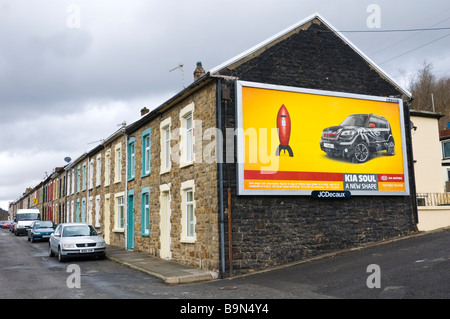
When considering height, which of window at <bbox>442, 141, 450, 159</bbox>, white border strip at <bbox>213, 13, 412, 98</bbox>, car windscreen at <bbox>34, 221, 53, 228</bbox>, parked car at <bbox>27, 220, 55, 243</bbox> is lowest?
parked car at <bbox>27, 220, 55, 243</bbox>

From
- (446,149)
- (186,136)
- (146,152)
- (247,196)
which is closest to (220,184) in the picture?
(247,196)

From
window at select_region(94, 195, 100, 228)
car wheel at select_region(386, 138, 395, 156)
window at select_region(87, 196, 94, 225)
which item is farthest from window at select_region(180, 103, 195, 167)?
window at select_region(87, 196, 94, 225)

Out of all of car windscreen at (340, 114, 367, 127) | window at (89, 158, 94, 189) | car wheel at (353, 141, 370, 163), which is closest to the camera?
car wheel at (353, 141, 370, 163)

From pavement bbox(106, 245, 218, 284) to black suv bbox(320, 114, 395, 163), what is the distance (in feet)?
19.9

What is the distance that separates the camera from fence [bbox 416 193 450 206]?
20797mm

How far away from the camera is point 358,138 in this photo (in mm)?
16125

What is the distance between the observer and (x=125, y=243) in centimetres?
2217

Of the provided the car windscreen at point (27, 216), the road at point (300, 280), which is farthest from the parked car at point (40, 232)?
the road at point (300, 280)

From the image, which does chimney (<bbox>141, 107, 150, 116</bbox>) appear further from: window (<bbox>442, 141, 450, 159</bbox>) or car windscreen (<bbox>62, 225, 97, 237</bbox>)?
window (<bbox>442, 141, 450, 159</bbox>)

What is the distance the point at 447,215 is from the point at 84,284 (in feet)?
45.0

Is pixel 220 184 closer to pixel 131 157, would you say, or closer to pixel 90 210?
pixel 131 157

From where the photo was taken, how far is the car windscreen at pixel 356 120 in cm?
1612

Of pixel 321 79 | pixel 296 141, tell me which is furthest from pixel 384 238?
pixel 321 79
